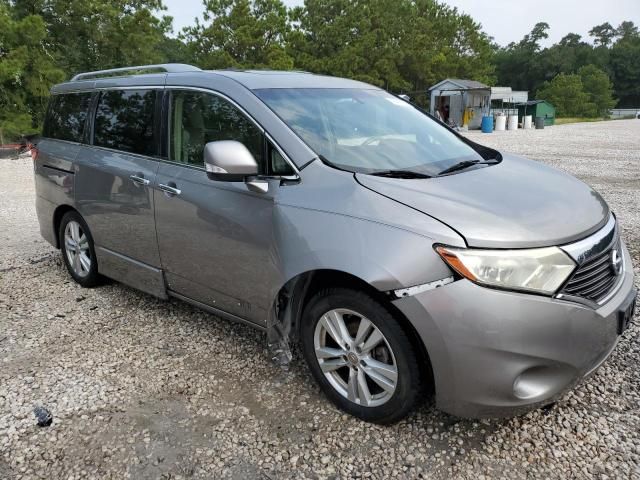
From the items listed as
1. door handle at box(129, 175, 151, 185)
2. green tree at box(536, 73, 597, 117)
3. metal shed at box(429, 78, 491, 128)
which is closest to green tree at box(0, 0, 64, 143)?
door handle at box(129, 175, 151, 185)

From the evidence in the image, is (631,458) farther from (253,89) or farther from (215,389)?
(253,89)

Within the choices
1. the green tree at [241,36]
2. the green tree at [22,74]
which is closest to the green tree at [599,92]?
the green tree at [241,36]

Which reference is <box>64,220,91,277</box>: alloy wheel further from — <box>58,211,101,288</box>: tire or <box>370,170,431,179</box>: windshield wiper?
<box>370,170,431,179</box>: windshield wiper

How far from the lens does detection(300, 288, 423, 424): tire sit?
7.86 ft

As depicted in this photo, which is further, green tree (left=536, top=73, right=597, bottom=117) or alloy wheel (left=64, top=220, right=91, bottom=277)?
green tree (left=536, top=73, right=597, bottom=117)

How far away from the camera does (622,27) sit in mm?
135500

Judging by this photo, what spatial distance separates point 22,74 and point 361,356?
20873mm

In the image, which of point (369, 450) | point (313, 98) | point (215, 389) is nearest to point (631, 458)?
point (369, 450)

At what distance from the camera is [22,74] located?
19.1 meters

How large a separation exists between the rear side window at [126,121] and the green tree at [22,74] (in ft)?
57.8

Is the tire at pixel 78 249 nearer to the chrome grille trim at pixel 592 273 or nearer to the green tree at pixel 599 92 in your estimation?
the chrome grille trim at pixel 592 273

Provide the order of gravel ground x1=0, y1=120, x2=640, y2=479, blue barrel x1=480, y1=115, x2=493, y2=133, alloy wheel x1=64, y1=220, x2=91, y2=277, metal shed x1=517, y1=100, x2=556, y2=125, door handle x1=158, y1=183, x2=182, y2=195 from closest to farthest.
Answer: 1. gravel ground x1=0, y1=120, x2=640, y2=479
2. door handle x1=158, y1=183, x2=182, y2=195
3. alloy wheel x1=64, y1=220, x2=91, y2=277
4. blue barrel x1=480, y1=115, x2=493, y2=133
5. metal shed x1=517, y1=100, x2=556, y2=125

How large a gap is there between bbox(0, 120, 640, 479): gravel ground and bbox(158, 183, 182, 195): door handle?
1031 millimetres

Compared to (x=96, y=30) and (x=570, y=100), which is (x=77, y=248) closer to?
(x=96, y=30)
